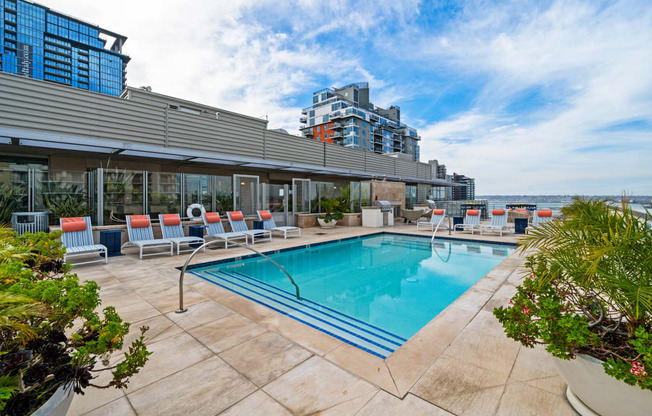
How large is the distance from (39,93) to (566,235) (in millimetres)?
11468

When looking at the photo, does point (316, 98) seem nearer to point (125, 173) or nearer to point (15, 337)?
point (125, 173)

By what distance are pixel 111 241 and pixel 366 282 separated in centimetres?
646

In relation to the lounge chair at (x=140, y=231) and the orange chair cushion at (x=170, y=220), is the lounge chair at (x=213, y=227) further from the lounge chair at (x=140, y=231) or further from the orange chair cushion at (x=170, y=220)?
the lounge chair at (x=140, y=231)

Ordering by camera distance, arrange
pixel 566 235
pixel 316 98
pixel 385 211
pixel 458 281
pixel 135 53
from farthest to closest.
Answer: pixel 135 53
pixel 316 98
pixel 385 211
pixel 458 281
pixel 566 235

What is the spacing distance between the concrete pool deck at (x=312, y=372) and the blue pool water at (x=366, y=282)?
64 centimetres

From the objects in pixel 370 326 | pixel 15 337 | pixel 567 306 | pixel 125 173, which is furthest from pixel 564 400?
pixel 125 173

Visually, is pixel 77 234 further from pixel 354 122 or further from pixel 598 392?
pixel 354 122

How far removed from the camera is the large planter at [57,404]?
127 cm

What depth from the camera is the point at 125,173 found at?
874cm

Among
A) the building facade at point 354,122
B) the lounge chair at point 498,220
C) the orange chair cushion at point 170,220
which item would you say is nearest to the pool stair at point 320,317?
the orange chair cushion at point 170,220

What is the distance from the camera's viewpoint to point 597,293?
5.96 ft

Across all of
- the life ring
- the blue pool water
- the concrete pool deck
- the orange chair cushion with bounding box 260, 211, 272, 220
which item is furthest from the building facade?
the concrete pool deck

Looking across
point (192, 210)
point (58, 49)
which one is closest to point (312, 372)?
point (192, 210)

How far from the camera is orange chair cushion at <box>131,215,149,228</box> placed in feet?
25.3
